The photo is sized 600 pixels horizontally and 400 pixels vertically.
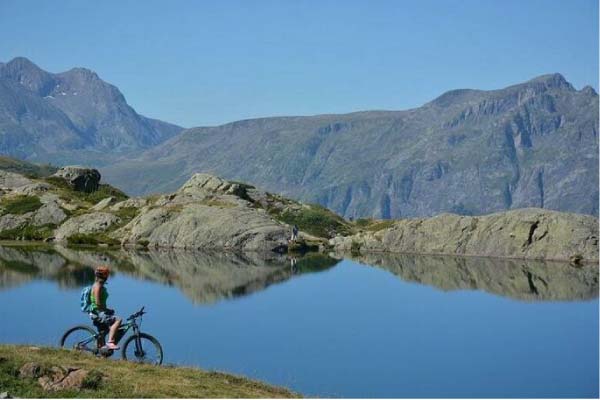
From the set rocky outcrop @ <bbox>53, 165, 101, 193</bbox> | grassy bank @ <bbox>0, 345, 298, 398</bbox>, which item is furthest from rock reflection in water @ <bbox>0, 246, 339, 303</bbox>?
rocky outcrop @ <bbox>53, 165, 101, 193</bbox>

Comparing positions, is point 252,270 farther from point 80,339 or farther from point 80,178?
point 80,178

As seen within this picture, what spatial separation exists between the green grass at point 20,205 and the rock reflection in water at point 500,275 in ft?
194

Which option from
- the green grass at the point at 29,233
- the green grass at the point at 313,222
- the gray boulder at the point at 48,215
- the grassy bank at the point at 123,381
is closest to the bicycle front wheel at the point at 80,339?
the grassy bank at the point at 123,381

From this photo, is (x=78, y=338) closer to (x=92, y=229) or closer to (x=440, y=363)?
(x=440, y=363)

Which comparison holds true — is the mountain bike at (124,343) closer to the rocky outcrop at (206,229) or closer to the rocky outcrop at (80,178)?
the rocky outcrop at (206,229)

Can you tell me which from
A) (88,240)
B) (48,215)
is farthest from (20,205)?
(88,240)

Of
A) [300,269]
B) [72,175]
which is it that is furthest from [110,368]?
[72,175]

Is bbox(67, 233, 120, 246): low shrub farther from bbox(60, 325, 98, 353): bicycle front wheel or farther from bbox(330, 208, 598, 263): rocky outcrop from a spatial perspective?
bbox(60, 325, 98, 353): bicycle front wheel

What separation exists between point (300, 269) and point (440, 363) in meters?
56.6

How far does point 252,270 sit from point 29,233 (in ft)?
185

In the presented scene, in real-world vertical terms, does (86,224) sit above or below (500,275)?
above

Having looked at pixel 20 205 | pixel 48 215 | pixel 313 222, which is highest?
pixel 20 205

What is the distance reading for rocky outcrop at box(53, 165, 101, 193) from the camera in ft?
581

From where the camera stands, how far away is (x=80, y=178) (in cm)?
17875
